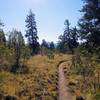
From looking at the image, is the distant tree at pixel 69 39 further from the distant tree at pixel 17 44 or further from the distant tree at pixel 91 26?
the distant tree at pixel 91 26

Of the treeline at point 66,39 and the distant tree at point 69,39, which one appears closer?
the treeline at point 66,39

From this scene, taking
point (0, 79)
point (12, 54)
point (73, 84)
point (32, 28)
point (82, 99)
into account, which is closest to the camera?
point (82, 99)

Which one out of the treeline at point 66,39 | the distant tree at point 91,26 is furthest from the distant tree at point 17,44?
the distant tree at point 91,26

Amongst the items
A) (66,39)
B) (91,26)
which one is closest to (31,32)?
(66,39)

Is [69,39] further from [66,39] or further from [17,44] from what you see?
[17,44]

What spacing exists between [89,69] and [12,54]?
2424 cm

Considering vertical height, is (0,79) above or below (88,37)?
below

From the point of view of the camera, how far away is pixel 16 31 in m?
52.7

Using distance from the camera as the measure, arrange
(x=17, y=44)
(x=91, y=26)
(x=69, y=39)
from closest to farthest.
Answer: (x=91, y=26), (x=17, y=44), (x=69, y=39)

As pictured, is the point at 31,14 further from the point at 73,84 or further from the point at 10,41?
the point at 73,84

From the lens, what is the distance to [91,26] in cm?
2394

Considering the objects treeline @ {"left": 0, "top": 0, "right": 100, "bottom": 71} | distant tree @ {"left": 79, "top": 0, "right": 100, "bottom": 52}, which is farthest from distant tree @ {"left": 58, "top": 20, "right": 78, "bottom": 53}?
distant tree @ {"left": 79, "top": 0, "right": 100, "bottom": 52}

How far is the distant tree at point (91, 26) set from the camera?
23.6 meters

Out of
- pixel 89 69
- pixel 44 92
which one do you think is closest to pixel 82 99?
pixel 44 92
